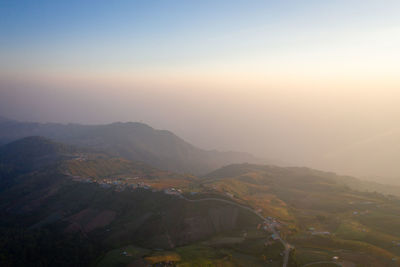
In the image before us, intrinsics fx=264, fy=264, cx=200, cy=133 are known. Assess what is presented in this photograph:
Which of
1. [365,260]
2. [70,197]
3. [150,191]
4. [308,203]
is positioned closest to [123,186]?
[150,191]

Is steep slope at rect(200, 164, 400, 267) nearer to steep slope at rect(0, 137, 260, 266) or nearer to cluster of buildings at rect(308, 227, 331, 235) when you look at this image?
cluster of buildings at rect(308, 227, 331, 235)

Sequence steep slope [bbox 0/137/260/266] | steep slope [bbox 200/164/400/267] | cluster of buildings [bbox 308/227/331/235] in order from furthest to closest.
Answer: steep slope [bbox 0/137/260/266] → cluster of buildings [bbox 308/227/331/235] → steep slope [bbox 200/164/400/267]

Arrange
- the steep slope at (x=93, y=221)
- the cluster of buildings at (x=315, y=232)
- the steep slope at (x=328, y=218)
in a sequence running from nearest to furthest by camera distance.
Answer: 1. the steep slope at (x=328, y=218)
2. the cluster of buildings at (x=315, y=232)
3. the steep slope at (x=93, y=221)

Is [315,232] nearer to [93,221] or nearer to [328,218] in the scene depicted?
[328,218]

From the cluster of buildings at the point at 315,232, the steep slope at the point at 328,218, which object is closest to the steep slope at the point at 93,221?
the cluster of buildings at the point at 315,232

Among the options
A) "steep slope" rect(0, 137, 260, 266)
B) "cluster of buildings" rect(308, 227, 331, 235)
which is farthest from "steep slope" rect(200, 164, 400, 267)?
"steep slope" rect(0, 137, 260, 266)

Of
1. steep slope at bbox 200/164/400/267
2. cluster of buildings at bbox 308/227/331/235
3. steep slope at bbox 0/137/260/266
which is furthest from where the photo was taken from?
steep slope at bbox 0/137/260/266

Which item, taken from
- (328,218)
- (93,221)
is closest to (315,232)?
(328,218)

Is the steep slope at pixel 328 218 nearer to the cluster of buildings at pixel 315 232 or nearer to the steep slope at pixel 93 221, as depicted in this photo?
the cluster of buildings at pixel 315 232

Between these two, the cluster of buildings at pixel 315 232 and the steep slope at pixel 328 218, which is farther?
the cluster of buildings at pixel 315 232

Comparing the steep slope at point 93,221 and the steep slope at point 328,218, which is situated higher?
the steep slope at point 328,218

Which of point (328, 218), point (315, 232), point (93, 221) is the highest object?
point (315, 232)

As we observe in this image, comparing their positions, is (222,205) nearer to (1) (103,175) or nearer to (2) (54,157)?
(1) (103,175)
